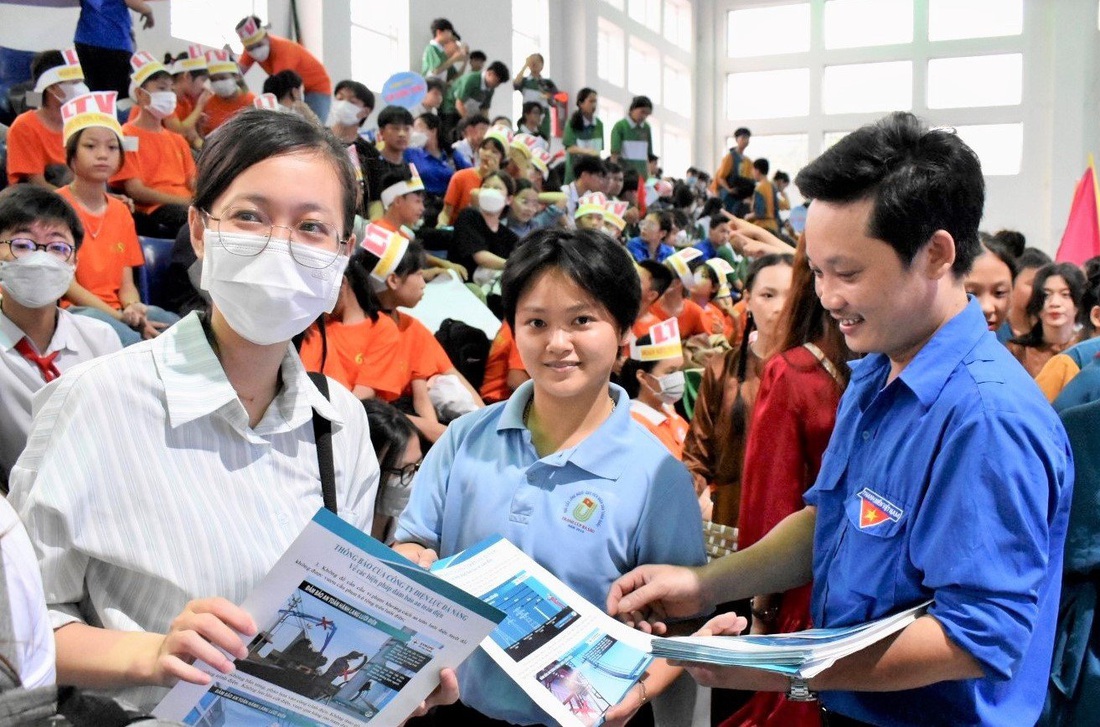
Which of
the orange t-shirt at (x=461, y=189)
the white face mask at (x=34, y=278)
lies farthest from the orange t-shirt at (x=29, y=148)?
the orange t-shirt at (x=461, y=189)

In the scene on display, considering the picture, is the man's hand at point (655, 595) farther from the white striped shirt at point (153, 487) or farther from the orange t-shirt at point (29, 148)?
the orange t-shirt at point (29, 148)

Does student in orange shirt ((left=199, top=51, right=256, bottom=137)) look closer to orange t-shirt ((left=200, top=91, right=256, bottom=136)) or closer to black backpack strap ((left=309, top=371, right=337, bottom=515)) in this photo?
orange t-shirt ((left=200, top=91, right=256, bottom=136))

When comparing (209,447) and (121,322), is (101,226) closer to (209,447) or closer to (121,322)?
(121,322)

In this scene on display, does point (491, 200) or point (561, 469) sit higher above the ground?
point (491, 200)

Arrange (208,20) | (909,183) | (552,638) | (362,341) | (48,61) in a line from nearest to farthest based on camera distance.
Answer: (909,183) < (552,638) < (362,341) < (48,61) < (208,20)

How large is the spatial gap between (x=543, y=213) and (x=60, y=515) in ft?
26.4

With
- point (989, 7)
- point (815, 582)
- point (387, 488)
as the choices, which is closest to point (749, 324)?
point (387, 488)

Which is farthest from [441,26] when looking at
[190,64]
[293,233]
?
[293,233]

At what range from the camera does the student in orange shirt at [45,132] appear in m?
5.66

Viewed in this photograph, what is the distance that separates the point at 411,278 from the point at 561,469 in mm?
3018

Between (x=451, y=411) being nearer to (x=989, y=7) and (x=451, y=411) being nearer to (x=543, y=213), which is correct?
(x=543, y=213)

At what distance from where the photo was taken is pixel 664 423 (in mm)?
4094

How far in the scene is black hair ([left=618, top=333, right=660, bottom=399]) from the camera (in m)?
4.49

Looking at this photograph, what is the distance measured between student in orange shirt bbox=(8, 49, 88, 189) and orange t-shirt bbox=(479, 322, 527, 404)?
102 inches
